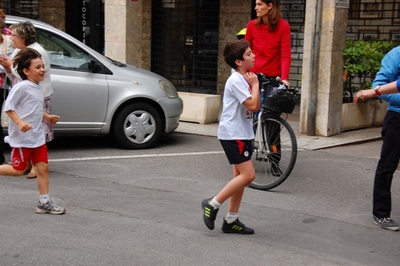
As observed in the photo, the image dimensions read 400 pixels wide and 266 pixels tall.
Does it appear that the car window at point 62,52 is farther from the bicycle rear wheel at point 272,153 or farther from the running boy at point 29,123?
the bicycle rear wheel at point 272,153

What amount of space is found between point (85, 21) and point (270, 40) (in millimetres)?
9585

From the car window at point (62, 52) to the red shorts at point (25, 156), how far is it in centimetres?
294

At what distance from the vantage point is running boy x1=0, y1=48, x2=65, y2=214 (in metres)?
5.76

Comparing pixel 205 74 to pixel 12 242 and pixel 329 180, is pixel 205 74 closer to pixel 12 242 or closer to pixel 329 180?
pixel 329 180

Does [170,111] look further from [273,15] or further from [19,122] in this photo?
[19,122]

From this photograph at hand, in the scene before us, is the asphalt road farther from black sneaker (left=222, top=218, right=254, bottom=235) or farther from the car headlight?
the car headlight

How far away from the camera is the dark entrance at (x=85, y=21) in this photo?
15000 millimetres

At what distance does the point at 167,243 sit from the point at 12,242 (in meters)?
1.22

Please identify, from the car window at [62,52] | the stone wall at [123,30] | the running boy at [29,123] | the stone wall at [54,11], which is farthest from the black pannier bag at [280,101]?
the stone wall at [54,11]

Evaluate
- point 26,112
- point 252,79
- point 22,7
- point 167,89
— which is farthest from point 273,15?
point 22,7

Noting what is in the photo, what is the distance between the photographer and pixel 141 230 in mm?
5449

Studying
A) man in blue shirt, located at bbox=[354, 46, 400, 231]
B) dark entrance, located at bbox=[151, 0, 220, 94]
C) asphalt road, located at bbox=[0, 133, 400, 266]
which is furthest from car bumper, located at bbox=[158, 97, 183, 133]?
dark entrance, located at bbox=[151, 0, 220, 94]

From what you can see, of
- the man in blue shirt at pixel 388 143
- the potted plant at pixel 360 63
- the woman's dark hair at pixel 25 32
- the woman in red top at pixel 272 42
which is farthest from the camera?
the potted plant at pixel 360 63

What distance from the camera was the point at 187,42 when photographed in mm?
15078
